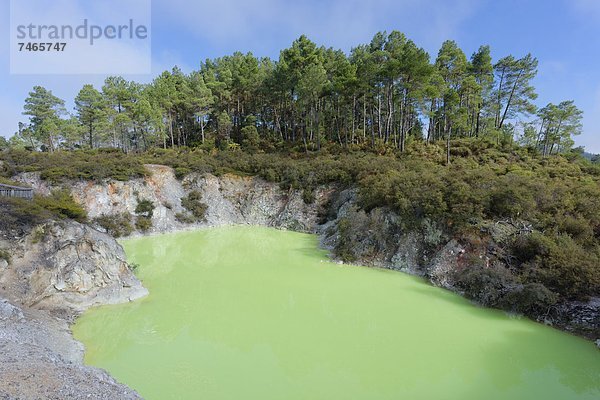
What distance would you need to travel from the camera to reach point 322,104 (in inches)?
1517

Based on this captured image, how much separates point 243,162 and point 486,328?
2454cm

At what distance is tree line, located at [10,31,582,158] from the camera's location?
2991 cm

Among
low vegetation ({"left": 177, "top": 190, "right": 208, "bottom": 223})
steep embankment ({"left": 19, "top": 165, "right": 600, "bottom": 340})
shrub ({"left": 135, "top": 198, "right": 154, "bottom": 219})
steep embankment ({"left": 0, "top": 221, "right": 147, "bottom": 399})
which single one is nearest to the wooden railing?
steep embankment ({"left": 0, "top": 221, "right": 147, "bottom": 399})

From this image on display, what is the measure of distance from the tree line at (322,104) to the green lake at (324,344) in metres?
19.6

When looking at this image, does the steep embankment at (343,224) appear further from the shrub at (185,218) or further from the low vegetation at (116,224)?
the low vegetation at (116,224)

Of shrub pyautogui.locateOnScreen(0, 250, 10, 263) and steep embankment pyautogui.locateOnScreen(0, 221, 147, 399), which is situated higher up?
shrub pyautogui.locateOnScreen(0, 250, 10, 263)

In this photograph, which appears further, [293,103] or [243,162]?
[293,103]

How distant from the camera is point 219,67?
50250mm

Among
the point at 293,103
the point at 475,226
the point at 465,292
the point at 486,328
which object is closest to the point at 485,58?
the point at 293,103

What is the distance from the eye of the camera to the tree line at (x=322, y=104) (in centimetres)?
2991

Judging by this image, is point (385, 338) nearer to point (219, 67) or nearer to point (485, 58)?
point (485, 58)

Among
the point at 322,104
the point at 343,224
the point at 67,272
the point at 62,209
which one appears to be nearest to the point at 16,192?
the point at 62,209

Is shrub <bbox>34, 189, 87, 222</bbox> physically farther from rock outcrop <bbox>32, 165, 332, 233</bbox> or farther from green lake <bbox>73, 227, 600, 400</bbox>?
rock outcrop <bbox>32, 165, 332, 233</bbox>

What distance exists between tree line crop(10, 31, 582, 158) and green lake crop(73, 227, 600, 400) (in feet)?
64.4
